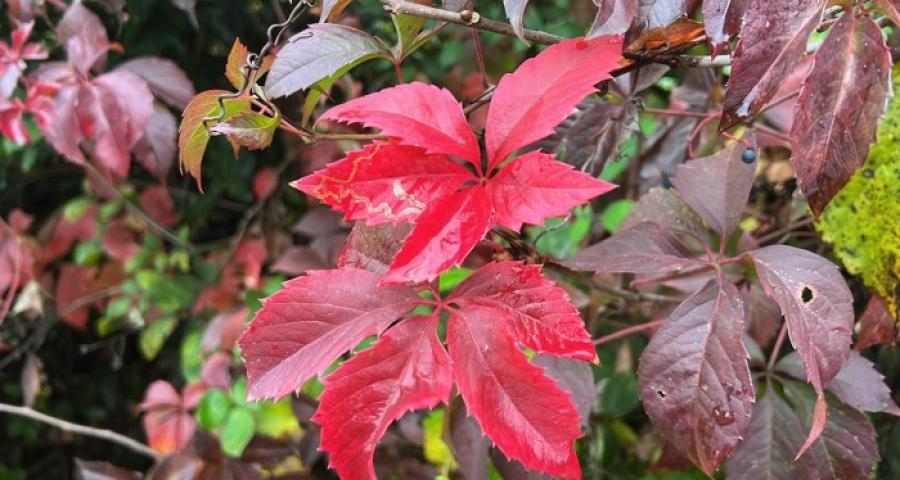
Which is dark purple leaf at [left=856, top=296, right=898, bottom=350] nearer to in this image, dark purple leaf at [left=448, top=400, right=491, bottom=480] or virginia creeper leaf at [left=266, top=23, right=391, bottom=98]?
dark purple leaf at [left=448, top=400, right=491, bottom=480]

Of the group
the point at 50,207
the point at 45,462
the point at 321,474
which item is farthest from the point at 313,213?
the point at 45,462

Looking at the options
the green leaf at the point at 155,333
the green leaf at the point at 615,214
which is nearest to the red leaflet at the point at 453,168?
the green leaf at the point at 615,214

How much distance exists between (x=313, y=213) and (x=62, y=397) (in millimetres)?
1055

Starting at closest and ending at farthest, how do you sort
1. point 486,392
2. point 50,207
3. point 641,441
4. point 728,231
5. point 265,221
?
point 486,392 < point 728,231 < point 641,441 < point 265,221 < point 50,207

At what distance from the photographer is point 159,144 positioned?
0.98 m

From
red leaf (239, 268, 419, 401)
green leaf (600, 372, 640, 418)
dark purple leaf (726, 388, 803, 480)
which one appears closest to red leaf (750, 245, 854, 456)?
dark purple leaf (726, 388, 803, 480)

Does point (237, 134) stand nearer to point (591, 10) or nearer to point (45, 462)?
point (591, 10)

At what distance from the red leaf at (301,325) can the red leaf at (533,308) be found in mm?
62

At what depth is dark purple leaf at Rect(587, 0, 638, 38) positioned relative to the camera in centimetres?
42

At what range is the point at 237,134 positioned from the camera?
47 centimetres

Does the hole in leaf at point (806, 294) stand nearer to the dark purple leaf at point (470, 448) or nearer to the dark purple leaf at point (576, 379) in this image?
the dark purple leaf at point (576, 379)

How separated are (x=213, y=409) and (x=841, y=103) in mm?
901

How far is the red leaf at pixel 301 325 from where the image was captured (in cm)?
47

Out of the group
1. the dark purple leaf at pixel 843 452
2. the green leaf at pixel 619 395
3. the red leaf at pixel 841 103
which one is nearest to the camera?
the red leaf at pixel 841 103
